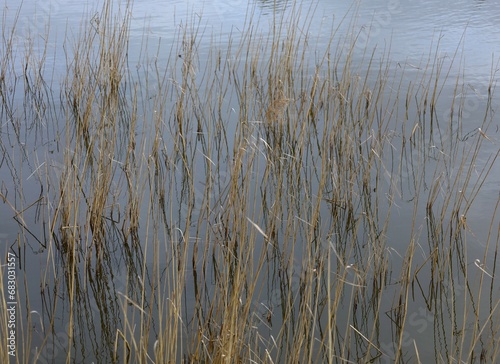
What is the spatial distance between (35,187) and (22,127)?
1.08 m

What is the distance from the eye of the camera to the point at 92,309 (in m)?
2.36

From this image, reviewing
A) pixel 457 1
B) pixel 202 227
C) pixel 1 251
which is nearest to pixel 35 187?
pixel 1 251

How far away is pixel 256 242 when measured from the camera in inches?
109

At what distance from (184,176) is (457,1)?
16.8 ft

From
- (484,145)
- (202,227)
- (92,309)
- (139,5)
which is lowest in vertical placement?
(92,309)

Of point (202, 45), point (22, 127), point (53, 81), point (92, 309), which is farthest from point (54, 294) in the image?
point (202, 45)

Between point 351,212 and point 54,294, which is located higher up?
point 351,212

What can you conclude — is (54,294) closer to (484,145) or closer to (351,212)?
(351,212)

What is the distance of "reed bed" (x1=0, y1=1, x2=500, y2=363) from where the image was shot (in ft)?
6.40

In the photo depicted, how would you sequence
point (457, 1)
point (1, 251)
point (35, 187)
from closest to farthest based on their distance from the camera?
point (1, 251), point (35, 187), point (457, 1)

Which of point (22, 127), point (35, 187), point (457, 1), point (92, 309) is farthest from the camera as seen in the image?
point (457, 1)

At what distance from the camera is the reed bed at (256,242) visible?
1.95m

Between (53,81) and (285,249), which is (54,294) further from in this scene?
(53,81)

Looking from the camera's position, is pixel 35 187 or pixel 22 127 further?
→ pixel 22 127
